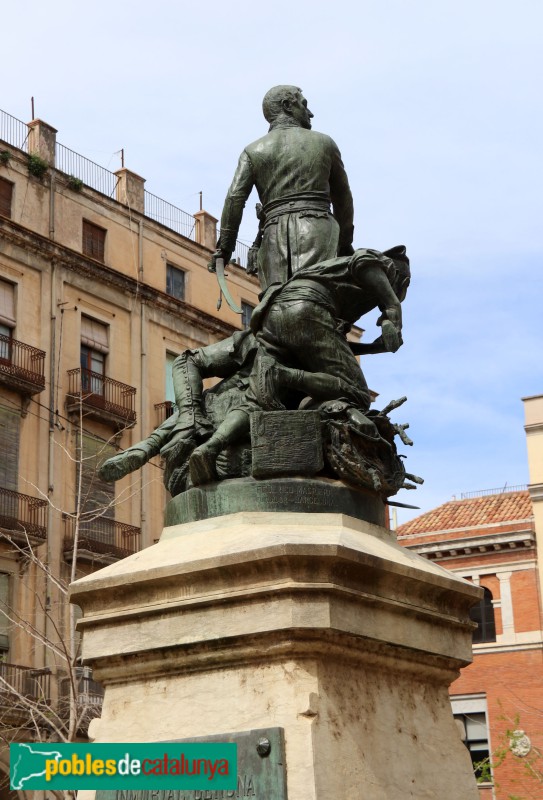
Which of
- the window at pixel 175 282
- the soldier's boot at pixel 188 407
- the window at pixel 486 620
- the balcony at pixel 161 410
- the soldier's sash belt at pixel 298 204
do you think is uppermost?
the window at pixel 175 282

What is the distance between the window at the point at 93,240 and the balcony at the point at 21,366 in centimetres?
408

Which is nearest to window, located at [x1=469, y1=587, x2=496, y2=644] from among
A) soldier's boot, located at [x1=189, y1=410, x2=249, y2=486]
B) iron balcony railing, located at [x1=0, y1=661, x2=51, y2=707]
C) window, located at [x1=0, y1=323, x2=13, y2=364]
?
iron balcony railing, located at [x1=0, y1=661, x2=51, y2=707]

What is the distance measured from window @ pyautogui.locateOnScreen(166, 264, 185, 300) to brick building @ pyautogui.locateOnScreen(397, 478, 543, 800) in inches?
412

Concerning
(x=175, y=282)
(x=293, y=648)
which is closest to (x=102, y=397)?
(x=175, y=282)

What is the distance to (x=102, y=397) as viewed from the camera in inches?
1247

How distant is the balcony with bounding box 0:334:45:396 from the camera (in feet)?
96.6

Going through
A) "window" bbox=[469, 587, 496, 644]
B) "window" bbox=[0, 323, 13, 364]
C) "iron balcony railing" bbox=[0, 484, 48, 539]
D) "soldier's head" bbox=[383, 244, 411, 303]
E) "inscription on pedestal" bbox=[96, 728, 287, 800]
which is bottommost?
"inscription on pedestal" bbox=[96, 728, 287, 800]

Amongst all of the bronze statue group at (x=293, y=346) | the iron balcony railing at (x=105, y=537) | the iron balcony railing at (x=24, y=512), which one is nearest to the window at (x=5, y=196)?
the iron balcony railing at (x=24, y=512)

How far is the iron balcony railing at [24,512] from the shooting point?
92.4 feet

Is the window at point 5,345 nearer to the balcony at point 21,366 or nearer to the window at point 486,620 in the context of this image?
the balcony at point 21,366

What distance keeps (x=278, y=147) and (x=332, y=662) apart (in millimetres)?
2916

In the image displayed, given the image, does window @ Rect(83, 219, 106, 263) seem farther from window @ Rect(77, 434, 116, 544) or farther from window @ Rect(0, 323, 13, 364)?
window @ Rect(77, 434, 116, 544)

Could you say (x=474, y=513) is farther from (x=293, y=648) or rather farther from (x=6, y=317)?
(x=293, y=648)

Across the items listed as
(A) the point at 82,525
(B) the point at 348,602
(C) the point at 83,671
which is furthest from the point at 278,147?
(A) the point at 82,525
